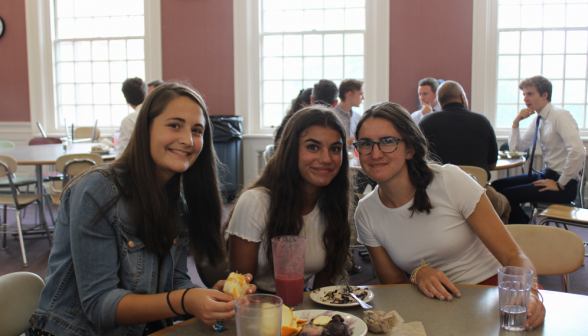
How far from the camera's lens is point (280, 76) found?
6402 millimetres

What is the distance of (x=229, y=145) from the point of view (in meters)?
5.90

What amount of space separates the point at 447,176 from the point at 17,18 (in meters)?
7.37

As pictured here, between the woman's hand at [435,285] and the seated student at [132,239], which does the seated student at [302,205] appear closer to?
the seated student at [132,239]

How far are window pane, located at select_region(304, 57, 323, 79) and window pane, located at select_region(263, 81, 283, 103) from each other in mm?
439

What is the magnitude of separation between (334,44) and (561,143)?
331cm

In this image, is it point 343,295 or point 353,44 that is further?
point 353,44

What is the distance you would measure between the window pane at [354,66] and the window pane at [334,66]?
0.09 meters

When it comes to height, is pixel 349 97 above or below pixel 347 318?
above

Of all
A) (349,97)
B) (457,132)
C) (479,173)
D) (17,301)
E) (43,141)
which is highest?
(349,97)

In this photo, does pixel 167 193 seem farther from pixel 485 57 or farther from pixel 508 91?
pixel 508 91

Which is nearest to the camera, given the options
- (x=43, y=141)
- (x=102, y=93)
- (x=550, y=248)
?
(x=550, y=248)

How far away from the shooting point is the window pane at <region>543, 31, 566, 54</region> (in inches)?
223

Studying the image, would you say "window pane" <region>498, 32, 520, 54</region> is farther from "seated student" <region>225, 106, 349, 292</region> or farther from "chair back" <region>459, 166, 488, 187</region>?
"seated student" <region>225, 106, 349, 292</region>

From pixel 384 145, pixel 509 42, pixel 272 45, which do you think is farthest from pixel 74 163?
pixel 509 42
